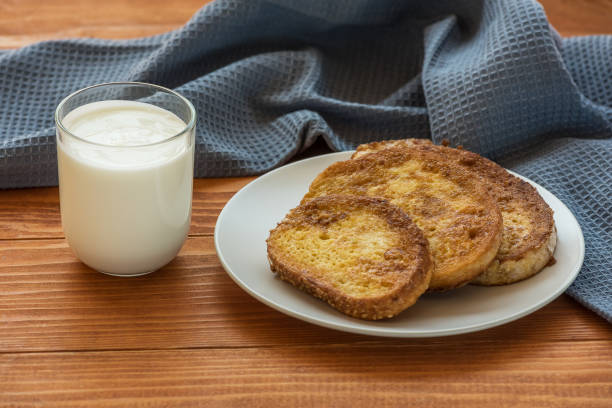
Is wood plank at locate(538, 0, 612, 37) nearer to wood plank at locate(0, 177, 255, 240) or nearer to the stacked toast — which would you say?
the stacked toast

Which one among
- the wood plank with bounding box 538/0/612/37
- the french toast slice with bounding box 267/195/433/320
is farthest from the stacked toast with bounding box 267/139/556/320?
the wood plank with bounding box 538/0/612/37

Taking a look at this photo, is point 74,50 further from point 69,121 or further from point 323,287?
point 323,287

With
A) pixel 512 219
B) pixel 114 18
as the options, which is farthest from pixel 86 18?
pixel 512 219

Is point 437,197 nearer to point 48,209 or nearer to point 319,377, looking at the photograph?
point 319,377

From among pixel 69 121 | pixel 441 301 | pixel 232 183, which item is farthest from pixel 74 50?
pixel 441 301

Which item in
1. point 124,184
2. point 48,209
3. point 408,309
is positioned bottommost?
point 48,209

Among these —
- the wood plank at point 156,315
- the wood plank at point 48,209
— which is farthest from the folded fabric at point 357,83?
the wood plank at point 156,315
